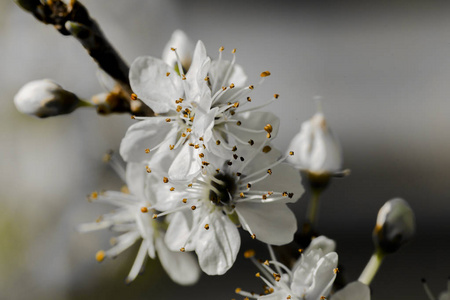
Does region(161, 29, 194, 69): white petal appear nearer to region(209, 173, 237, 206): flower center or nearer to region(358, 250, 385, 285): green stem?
region(209, 173, 237, 206): flower center

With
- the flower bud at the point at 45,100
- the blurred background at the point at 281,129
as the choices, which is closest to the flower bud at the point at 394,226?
the flower bud at the point at 45,100

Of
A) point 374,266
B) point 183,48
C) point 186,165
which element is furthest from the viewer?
point 183,48

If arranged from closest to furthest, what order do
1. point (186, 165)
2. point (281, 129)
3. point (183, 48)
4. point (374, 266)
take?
point (186, 165) → point (374, 266) → point (183, 48) → point (281, 129)

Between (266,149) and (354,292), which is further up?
(266,149)

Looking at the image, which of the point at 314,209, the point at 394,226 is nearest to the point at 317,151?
the point at 314,209

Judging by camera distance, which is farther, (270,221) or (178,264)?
(178,264)

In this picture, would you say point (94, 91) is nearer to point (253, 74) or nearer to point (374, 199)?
point (253, 74)

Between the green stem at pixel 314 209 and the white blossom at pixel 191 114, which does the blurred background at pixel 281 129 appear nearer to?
the green stem at pixel 314 209

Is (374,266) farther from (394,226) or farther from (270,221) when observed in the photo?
(270,221)
